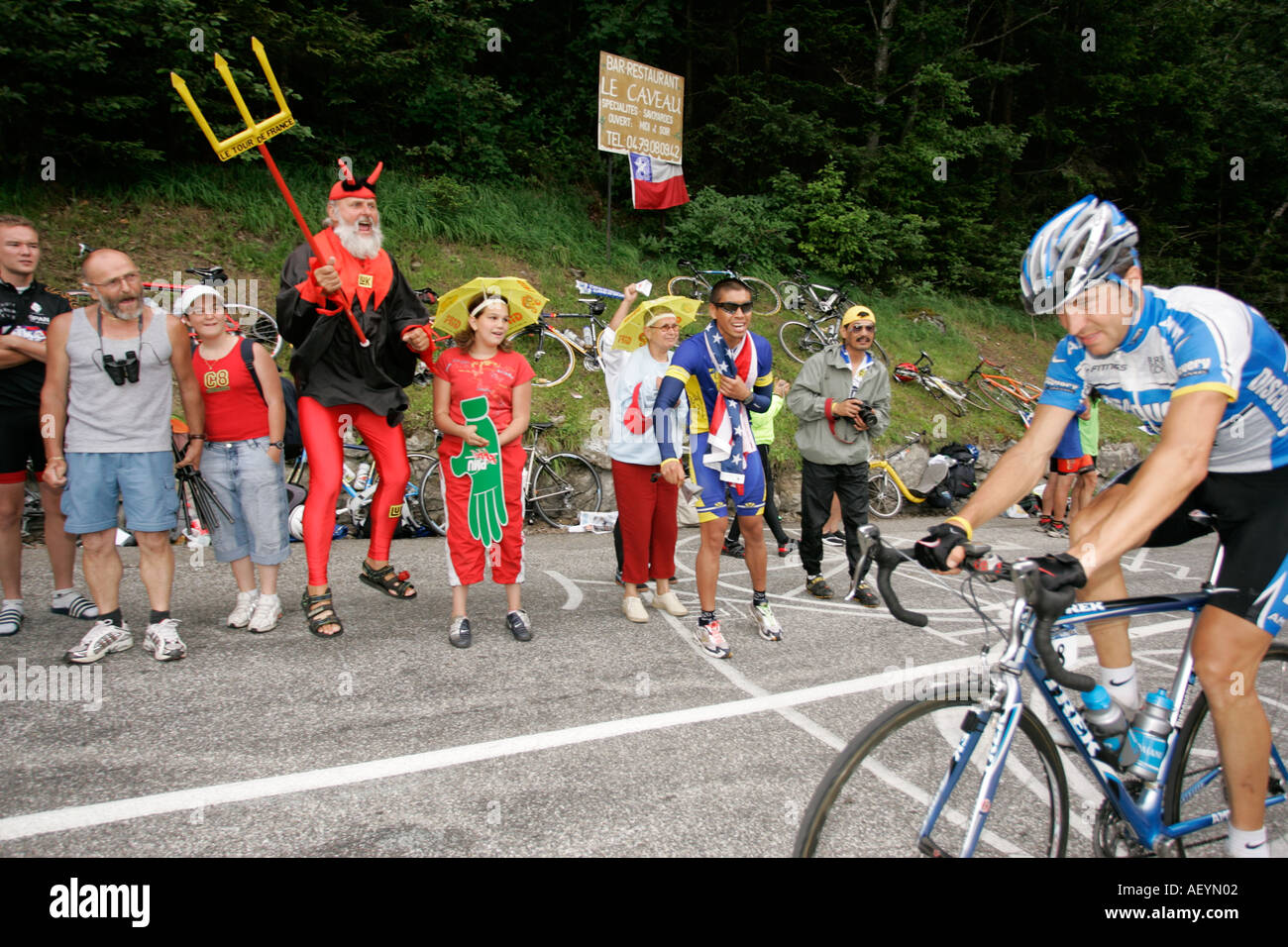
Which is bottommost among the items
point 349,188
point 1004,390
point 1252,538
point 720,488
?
point 720,488

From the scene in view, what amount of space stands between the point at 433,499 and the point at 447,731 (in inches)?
202

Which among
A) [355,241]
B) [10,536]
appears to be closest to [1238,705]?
[355,241]

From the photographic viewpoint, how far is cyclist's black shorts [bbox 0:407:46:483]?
14.5ft

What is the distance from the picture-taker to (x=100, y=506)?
4.09 meters

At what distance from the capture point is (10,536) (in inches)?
179

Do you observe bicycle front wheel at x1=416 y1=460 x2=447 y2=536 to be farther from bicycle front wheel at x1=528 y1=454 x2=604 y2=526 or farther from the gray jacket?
the gray jacket

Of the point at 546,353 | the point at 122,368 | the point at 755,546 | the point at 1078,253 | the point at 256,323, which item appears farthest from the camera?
the point at 546,353

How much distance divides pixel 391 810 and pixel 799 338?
38.3 feet

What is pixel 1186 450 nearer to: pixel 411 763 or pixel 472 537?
pixel 411 763

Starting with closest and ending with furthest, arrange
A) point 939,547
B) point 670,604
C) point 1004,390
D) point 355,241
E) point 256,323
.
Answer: point 939,547
point 355,241
point 670,604
point 256,323
point 1004,390

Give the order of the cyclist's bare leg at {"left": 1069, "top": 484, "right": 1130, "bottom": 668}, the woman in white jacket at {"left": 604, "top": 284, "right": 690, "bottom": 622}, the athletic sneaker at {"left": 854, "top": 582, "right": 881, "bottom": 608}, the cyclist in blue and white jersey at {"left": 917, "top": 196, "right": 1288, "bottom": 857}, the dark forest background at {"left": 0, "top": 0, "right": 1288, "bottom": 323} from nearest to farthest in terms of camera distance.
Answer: the cyclist in blue and white jersey at {"left": 917, "top": 196, "right": 1288, "bottom": 857} → the cyclist's bare leg at {"left": 1069, "top": 484, "right": 1130, "bottom": 668} → the woman in white jacket at {"left": 604, "top": 284, "right": 690, "bottom": 622} → the athletic sneaker at {"left": 854, "top": 582, "right": 881, "bottom": 608} → the dark forest background at {"left": 0, "top": 0, "right": 1288, "bottom": 323}

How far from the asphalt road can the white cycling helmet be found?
1865 mm

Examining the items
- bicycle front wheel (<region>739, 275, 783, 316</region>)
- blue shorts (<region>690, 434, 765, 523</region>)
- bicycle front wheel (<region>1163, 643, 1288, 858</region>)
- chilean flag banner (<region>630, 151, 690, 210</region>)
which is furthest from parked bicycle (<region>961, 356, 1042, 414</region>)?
bicycle front wheel (<region>1163, 643, 1288, 858</region>)
